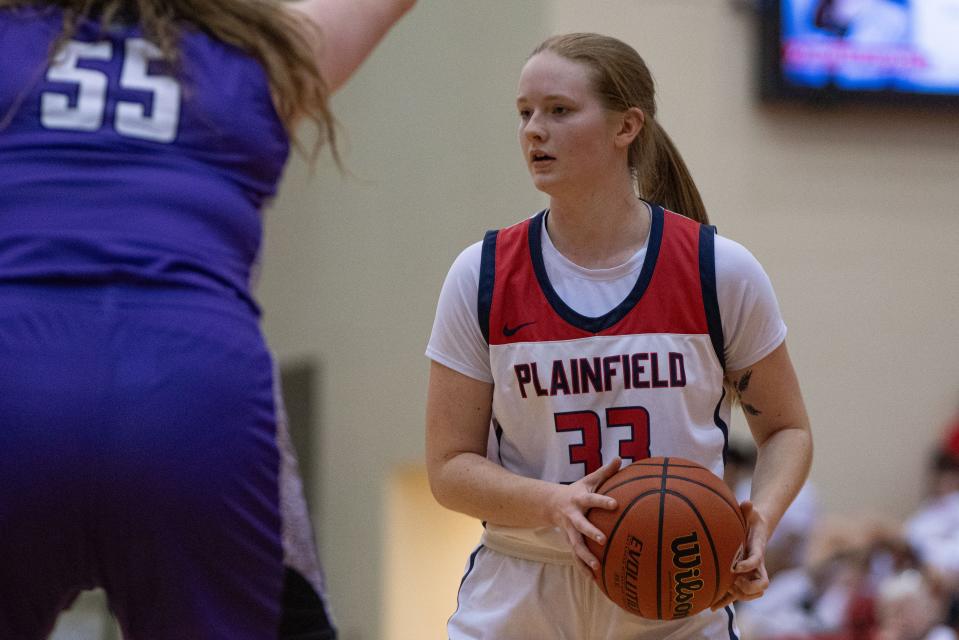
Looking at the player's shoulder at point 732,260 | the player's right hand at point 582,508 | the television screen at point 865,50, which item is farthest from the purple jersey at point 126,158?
the television screen at point 865,50

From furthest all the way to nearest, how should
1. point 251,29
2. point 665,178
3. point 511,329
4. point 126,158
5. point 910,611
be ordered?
point 910,611 → point 665,178 → point 511,329 → point 251,29 → point 126,158

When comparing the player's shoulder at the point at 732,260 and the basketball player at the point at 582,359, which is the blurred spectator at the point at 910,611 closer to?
the basketball player at the point at 582,359

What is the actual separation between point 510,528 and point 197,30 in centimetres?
146

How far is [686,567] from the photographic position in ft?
9.23

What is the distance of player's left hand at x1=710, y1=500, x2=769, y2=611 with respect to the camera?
286 centimetres

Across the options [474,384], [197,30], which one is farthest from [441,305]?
[197,30]

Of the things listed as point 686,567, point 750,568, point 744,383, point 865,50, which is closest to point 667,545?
point 686,567

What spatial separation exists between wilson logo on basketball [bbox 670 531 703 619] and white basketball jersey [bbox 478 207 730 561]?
0.32 meters

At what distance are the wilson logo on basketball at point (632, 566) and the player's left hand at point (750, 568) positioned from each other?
0.19 metres

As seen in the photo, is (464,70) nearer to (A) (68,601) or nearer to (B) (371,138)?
(B) (371,138)

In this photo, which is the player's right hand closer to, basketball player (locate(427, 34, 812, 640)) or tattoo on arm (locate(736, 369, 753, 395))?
basketball player (locate(427, 34, 812, 640))

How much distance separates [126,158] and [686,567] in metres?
1.41

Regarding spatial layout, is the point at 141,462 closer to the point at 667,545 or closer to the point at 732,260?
the point at 667,545

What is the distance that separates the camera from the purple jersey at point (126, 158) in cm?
205
